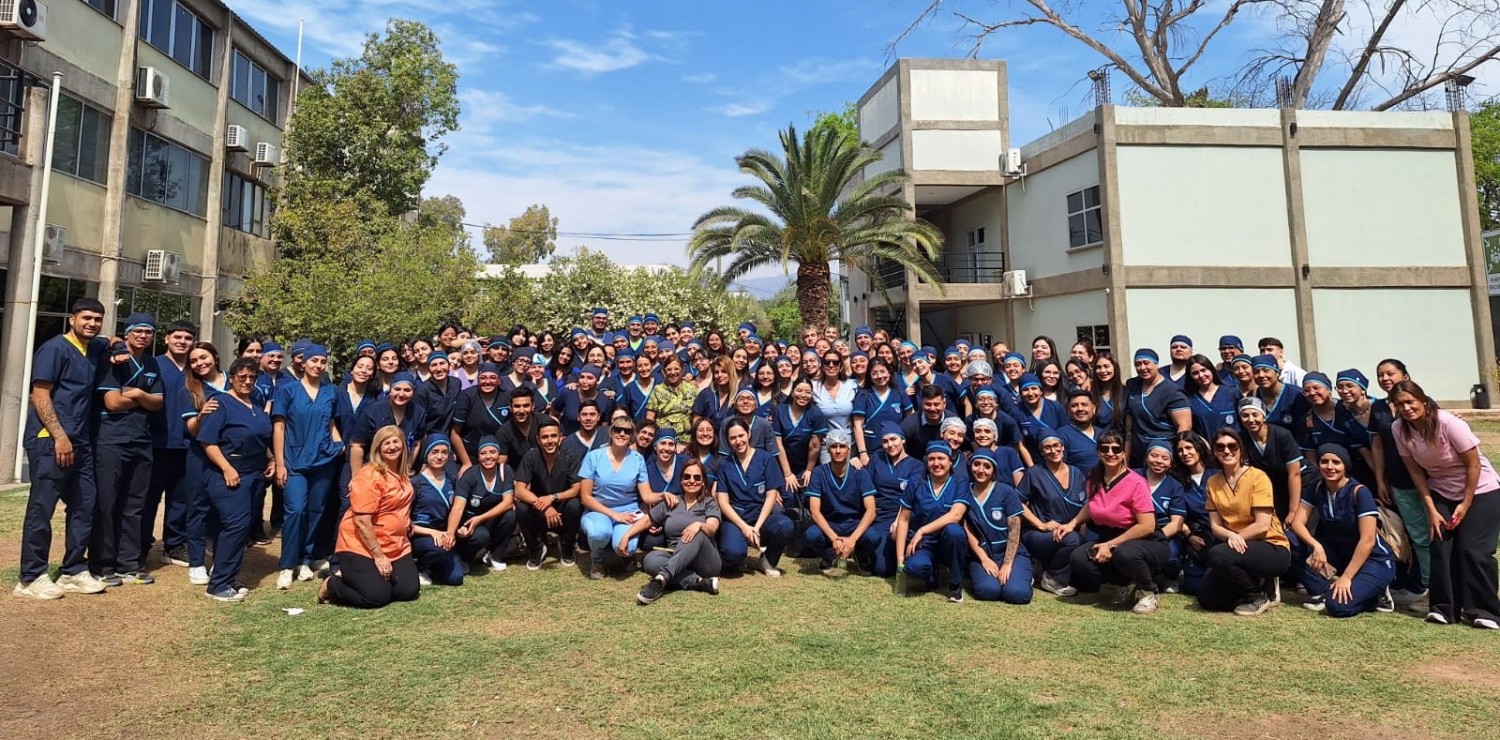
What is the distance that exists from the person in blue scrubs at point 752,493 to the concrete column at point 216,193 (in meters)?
17.3

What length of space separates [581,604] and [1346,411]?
229 inches

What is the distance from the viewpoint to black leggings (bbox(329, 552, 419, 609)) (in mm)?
5605

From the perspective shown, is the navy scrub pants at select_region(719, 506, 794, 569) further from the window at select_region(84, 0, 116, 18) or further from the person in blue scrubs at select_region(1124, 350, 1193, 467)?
the window at select_region(84, 0, 116, 18)

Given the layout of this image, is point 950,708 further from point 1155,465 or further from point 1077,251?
point 1077,251

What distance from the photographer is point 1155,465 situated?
19.2ft

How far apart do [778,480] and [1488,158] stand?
127ft

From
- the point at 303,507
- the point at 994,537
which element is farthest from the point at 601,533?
the point at 994,537

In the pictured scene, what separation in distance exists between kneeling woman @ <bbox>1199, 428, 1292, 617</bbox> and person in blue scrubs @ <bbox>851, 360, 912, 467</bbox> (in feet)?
8.90

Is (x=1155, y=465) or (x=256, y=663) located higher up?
(x=1155, y=465)

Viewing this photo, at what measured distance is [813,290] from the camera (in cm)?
1886

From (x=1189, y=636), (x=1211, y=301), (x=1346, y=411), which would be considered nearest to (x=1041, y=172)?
(x=1211, y=301)

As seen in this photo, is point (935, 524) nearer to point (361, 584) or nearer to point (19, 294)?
point (361, 584)

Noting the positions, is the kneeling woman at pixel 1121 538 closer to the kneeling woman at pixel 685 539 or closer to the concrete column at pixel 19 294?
the kneeling woman at pixel 685 539

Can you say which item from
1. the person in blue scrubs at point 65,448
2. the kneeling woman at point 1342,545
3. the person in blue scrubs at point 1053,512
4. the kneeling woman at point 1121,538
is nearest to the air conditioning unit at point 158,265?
the person in blue scrubs at point 65,448
